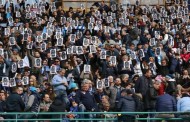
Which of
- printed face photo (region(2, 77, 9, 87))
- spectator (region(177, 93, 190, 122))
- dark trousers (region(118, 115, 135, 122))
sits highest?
printed face photo (region(2, 77, 9, 87))

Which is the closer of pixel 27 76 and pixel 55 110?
pixel 55 110

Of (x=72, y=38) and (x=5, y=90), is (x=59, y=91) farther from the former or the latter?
(x=72, y=38)

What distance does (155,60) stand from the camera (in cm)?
3434

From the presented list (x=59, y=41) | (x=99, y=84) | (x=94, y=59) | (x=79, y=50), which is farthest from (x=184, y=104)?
(x=59, y=41)

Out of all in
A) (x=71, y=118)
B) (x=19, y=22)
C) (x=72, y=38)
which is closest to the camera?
(x=71, y=118)

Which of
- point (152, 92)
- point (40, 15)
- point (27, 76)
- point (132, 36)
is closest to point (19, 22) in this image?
point (40, 15)

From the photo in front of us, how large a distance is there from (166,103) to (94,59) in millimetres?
7220

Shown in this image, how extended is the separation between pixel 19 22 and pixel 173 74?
329 inches

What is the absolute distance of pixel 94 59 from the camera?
3406cm

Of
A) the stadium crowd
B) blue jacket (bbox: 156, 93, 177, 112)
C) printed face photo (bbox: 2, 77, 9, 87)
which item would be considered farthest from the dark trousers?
printed face photo (bbox: 2, 77, 9, 87)

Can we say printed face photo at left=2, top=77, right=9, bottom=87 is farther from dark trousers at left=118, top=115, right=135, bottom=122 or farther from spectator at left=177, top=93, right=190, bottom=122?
spectator at left=177, top=93, right=190, bottom=122

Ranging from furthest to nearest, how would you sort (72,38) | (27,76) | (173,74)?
(72,38) < (173,74) < (27,76)

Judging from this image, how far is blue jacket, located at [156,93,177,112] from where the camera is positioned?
27281 millimetres

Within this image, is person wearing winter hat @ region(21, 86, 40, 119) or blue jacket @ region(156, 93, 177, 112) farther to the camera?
person wearing winter hat @ region(21, 86, 40, 119)
